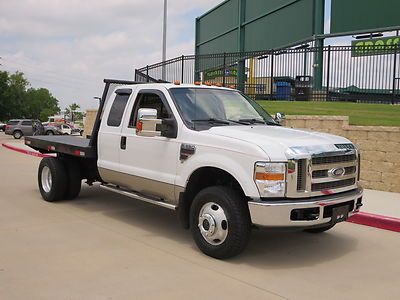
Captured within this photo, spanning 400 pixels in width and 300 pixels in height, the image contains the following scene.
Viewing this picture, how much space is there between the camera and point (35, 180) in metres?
12.1

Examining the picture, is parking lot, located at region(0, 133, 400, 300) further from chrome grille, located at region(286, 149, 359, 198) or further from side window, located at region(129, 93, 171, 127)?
side window, located at region(129, 93, 171, 127)

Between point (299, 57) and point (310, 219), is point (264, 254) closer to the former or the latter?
point (310, 219)

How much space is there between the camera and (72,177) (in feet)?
29.1

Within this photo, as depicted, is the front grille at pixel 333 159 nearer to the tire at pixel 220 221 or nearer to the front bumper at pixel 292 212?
the front bumper at pixel 292 212

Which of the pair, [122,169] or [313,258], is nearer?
[313,258]

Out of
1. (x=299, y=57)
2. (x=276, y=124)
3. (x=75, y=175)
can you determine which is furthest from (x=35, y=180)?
(x=299, y=57)

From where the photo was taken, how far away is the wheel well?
5.93m

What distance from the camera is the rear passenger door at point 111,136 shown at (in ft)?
24.3

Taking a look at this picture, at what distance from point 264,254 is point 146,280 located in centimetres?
172

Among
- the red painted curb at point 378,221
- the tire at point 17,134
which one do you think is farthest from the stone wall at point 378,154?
the tire at point 17,134

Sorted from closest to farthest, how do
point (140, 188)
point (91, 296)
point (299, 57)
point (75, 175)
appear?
point (91, 296), point (140, 188), point (75, 175), point (299, 57)

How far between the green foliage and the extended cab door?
264 ft

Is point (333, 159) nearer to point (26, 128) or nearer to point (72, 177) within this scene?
point (72, 177)

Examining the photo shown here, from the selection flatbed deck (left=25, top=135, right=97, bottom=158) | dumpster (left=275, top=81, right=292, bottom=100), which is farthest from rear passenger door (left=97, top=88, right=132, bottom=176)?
dumpster (left=275, top=81, right=292, bottom=100)
